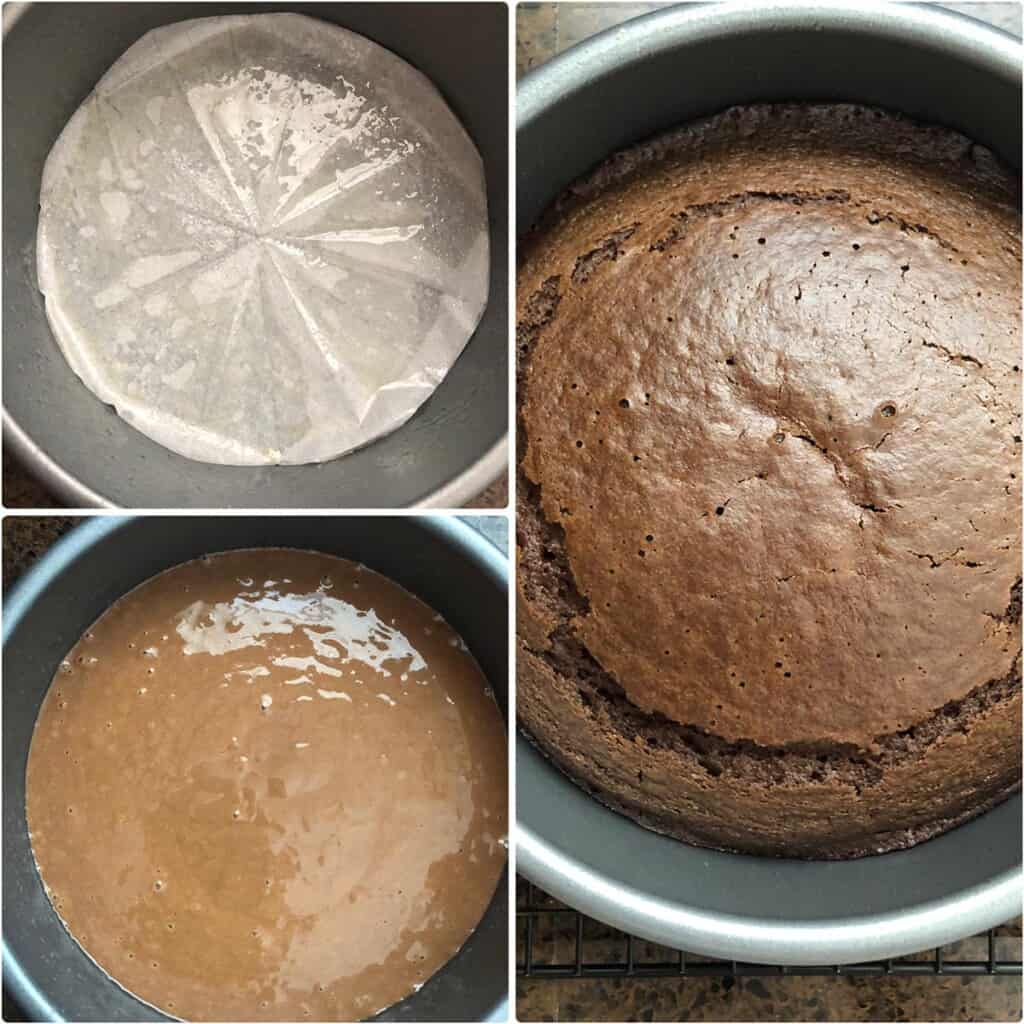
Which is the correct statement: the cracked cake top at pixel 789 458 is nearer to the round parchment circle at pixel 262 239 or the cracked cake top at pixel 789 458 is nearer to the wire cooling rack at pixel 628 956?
the round parchment circle at pixel 262 239

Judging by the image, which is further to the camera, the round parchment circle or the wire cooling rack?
the wire cooling rack

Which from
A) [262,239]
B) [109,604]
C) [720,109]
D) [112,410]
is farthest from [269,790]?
[720,109]

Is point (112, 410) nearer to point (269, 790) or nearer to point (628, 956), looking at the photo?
point (269, 790)

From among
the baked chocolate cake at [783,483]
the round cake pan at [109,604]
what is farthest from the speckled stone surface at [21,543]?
the baked chocolate cake at [783,483]

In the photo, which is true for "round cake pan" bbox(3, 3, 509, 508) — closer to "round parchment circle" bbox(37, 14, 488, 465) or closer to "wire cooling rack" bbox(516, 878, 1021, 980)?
"round parchment circle" bbox(37, 14, 488, 465)

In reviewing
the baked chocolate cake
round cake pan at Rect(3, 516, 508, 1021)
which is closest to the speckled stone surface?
round cake pan at Rect(3, 516, 508, 1021)

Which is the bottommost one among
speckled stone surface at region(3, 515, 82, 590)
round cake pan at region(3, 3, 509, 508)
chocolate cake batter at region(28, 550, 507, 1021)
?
chocolate cake batter at region(28, 550, 507, 1021)
